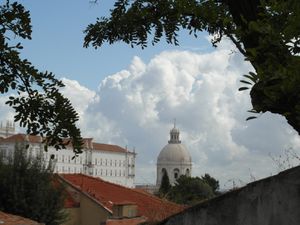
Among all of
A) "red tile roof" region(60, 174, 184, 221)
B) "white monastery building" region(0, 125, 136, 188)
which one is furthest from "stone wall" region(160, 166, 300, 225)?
"white monastery building" region(0, 125, 136, 188)

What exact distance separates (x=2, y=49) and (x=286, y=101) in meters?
1.84

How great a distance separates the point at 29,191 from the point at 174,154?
11800 centimetres

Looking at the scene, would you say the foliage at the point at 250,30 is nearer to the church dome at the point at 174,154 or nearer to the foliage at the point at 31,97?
the foliage at the point at 31,97

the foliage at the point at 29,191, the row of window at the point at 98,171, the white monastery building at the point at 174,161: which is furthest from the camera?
the white monastery building at the point at 174,161

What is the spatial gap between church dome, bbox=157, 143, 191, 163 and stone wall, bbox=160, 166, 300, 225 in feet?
480

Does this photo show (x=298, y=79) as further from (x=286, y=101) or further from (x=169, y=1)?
(x=169, y=1)

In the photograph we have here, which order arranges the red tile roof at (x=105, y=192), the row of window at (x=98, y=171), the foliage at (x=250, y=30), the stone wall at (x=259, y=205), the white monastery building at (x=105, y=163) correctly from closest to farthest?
the foliage at (x=250, y=30) → the stone wall at (x=259, y=205) → the red tile roof at (x=105, y=192) → the row of window at (x=98, y=171) → the white monastery building at (x=105, y=163)

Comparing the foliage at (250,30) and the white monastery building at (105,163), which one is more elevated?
the white monastery building at (105,163)

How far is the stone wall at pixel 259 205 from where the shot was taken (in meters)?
4.61

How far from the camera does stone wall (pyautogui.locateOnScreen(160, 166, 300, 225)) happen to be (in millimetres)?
4605

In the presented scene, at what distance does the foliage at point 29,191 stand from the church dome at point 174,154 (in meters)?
115

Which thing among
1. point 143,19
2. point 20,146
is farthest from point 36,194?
point 143,19

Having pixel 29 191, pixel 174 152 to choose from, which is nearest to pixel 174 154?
pixel 174 152

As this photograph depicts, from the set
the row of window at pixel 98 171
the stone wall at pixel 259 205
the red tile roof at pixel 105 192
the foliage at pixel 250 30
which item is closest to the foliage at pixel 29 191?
the red tile roof at pixel 105 192
